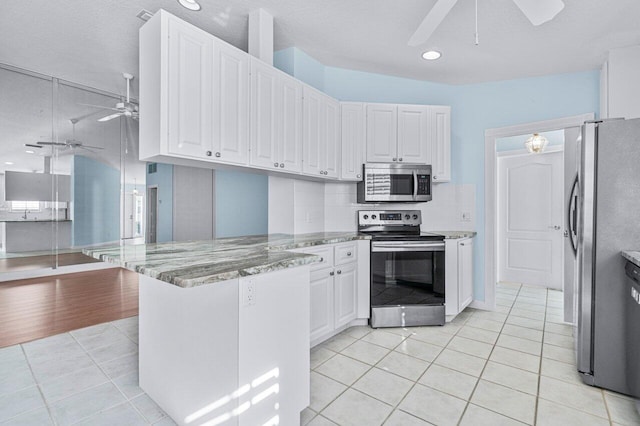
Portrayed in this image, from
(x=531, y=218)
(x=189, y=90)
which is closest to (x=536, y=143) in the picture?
(x=531, y=218)

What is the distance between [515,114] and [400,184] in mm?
1585

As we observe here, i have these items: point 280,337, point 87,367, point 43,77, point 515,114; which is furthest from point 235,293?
point 43,77

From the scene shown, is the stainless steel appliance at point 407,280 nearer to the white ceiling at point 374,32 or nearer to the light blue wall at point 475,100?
the light blue wall at point 475,100

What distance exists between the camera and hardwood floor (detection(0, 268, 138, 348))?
9.36 ft

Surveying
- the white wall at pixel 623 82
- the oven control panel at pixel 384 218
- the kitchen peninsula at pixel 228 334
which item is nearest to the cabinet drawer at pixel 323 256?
the kitchen peninsula at pixel 228 334

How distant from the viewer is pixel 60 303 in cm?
356

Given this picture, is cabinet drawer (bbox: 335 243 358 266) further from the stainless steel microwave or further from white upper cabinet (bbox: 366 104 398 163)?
white upper cabinet (bbox: 366 104 398 163)

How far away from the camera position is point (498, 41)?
2.84 meters

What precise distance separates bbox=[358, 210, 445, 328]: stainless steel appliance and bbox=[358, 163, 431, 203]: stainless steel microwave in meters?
0.54

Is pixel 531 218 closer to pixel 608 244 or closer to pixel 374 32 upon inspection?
pixel 608 244

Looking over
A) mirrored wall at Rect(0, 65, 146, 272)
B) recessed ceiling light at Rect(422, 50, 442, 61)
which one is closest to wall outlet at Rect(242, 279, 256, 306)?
recessed ceiling light at Rect(422, 50, 442, 61)

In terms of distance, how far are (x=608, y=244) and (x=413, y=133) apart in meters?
1.98

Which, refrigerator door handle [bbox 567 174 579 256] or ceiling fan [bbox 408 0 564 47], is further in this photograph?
refrigerator door handle [bbox 567 174 579 256]

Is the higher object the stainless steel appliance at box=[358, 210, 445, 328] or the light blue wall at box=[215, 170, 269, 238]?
the light blue wall at box=[215, 170, 269, 238]
